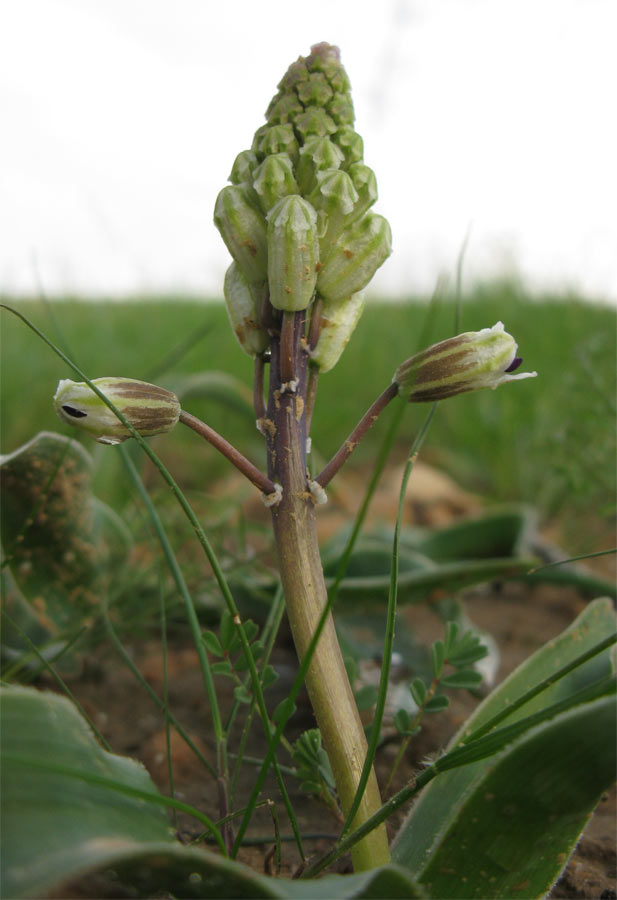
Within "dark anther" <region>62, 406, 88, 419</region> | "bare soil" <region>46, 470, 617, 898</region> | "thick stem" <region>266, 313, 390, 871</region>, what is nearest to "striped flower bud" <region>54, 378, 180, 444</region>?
"dark anther" <region>62, 406, 88, 419</region>

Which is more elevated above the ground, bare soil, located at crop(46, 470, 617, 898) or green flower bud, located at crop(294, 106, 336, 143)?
green flower bud, located at crop(294, 106, 336, 143)

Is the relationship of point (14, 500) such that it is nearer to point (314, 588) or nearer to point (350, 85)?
point (314, 588)

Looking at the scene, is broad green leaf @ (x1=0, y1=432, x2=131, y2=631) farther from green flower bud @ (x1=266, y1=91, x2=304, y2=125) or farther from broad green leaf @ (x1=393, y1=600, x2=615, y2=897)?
broad green leaf @ (x1=393, y1=600, x2=615, y2=897)

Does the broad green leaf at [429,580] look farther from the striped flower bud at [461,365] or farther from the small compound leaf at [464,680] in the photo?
the striped flower bud at [461,365]

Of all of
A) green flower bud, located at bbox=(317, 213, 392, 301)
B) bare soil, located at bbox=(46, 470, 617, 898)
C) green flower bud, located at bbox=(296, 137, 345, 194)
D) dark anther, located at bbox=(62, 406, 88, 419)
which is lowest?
bare soil, located at bbox=(46, 470, 617, 898)

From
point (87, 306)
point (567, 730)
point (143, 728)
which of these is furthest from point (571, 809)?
point (87, 306)

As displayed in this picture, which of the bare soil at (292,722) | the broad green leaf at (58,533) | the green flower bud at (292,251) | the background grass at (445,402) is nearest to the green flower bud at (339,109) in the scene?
the green flower bud at (292,251)

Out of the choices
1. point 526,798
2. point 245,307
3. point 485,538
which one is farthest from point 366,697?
point 485,538
